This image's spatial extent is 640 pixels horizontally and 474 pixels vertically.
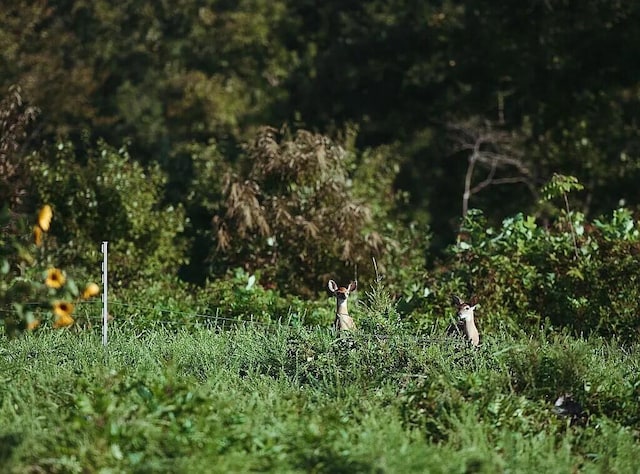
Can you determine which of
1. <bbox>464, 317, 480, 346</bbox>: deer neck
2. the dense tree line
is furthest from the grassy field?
the dense tree line

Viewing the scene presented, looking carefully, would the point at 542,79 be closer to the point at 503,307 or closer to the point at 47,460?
the point at 503,307

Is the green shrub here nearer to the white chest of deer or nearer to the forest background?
the forest background

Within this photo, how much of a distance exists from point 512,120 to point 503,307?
10560 mm

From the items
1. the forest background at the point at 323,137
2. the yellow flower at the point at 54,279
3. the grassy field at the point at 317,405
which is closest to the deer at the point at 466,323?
the grassy field at the point at 317,405

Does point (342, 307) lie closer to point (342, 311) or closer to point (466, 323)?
point (342, 311)

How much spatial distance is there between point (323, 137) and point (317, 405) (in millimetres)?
8142

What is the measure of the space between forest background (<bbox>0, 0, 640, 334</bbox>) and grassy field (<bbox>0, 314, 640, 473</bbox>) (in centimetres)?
345

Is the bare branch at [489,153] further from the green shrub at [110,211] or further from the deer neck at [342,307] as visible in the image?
the deer neck at [342,307]

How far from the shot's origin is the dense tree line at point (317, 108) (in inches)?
592

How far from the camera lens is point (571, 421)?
7125mm

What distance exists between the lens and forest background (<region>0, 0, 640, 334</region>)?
45.5ft

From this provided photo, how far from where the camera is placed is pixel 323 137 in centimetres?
1480

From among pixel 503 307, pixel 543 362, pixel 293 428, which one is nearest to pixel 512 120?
pixel 503 307

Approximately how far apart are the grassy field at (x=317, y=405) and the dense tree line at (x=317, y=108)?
6263mm
